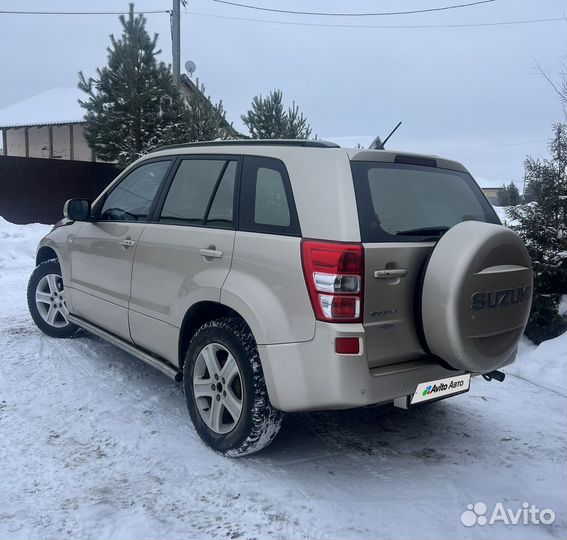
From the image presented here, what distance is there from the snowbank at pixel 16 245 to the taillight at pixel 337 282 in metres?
8.76

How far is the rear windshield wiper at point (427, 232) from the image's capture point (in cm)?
286

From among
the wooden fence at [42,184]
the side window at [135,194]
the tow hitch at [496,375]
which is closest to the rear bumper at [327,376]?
the tow hitch at [496,375]

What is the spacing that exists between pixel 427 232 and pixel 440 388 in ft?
2.81

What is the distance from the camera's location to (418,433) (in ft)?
12.0

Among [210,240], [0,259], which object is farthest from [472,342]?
[0,259]

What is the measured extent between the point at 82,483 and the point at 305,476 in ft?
3.94

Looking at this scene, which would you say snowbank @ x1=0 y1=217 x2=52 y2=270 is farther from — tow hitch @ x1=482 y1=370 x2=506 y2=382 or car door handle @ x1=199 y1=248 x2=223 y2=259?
tow hitch @ x1=482 y1=370 x2=506 y2=382

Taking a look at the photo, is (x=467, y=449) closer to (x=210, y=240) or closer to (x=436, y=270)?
(x=436, y=270)

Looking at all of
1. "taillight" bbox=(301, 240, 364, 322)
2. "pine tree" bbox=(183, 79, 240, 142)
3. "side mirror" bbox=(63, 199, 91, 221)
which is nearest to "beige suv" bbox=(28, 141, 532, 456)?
"taillight" bbox=(301, 240, 364, 322)

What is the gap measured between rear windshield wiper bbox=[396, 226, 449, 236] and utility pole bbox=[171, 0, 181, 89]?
12992 mm

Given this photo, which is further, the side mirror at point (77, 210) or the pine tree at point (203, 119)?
the pine tree at point (203, 119)

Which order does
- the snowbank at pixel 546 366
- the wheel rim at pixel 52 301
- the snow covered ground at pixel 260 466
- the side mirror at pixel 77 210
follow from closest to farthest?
the snow covered ground at pixel 260 466 → the side mirror at pixel 77 210 → the snowbank at pixel 546 366 → the wheel rim at pixel 52 301

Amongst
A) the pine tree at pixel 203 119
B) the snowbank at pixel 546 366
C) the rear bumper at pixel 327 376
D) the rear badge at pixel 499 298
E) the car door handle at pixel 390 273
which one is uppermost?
the pine tree at pixel 203 119

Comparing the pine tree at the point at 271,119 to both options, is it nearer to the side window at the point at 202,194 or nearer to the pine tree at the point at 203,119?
the pine tree at the point at 203,119
